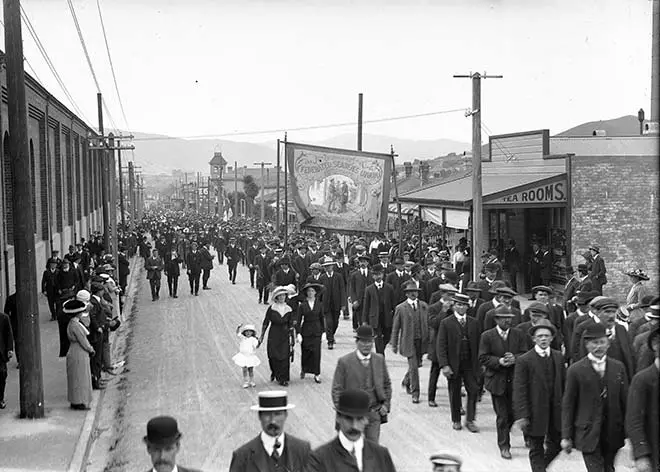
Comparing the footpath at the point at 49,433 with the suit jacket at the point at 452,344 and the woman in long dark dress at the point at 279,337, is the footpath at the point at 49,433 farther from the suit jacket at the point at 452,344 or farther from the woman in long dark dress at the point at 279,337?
the suit jacket at the point at 452,344

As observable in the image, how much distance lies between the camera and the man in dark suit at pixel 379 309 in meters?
14.6

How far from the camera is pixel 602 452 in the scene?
7668mm

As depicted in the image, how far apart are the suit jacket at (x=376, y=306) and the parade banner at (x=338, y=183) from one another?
408 inches

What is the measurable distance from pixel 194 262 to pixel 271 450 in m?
21.6

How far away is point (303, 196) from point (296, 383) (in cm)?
1169

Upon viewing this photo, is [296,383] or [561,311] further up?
[561,311]

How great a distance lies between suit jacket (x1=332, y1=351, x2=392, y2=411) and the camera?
8.17 meters

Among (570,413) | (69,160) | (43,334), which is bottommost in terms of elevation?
(43,334)

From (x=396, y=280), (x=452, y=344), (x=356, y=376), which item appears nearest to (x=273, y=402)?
(x=356, y=376)

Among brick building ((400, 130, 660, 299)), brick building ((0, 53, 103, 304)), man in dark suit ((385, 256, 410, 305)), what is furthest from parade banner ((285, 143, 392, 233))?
man in dark suit ((385, 256, 410, 305))

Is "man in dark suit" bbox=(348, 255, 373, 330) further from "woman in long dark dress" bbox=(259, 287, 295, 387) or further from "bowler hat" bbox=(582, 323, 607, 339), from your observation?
"bowler hat" bbox=(582, 323, 607, 339)

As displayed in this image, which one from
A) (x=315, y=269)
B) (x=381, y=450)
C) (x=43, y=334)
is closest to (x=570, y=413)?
(x=381, y=450)

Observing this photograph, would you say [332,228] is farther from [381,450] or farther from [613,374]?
[381,450]

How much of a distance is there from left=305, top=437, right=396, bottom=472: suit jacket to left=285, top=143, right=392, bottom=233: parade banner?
64.6 feet
